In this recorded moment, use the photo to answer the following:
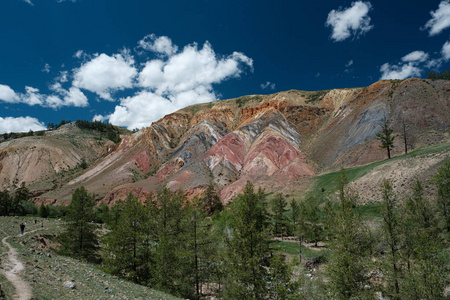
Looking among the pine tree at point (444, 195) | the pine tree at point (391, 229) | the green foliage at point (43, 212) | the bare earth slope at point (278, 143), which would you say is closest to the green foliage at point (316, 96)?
the bare earth slope at point (278, 143)

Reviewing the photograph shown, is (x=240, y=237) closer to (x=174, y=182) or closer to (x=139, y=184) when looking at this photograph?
(x=174, y=182)

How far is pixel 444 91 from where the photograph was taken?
2835 inches

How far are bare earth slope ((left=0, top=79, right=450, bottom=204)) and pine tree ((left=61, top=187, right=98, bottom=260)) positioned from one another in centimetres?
4601

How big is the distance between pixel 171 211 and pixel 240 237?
15.0 meters

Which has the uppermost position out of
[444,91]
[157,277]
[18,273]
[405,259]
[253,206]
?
[444,91]

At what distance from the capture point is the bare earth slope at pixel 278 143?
215ft

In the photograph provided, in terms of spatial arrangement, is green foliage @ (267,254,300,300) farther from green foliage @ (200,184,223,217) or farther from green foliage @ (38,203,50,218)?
green foliage @ (38,203,50,218)

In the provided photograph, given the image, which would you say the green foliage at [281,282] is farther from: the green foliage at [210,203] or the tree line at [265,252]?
the green foliage at [210,203]

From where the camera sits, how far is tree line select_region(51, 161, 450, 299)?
492 inches

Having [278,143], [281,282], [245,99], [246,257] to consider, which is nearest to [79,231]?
[246,257]

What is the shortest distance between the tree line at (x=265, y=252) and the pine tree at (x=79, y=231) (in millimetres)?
102

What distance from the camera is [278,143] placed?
90.2 meters

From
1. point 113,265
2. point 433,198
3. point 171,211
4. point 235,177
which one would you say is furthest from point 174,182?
point 433,198

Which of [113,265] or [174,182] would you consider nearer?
[113,265]
